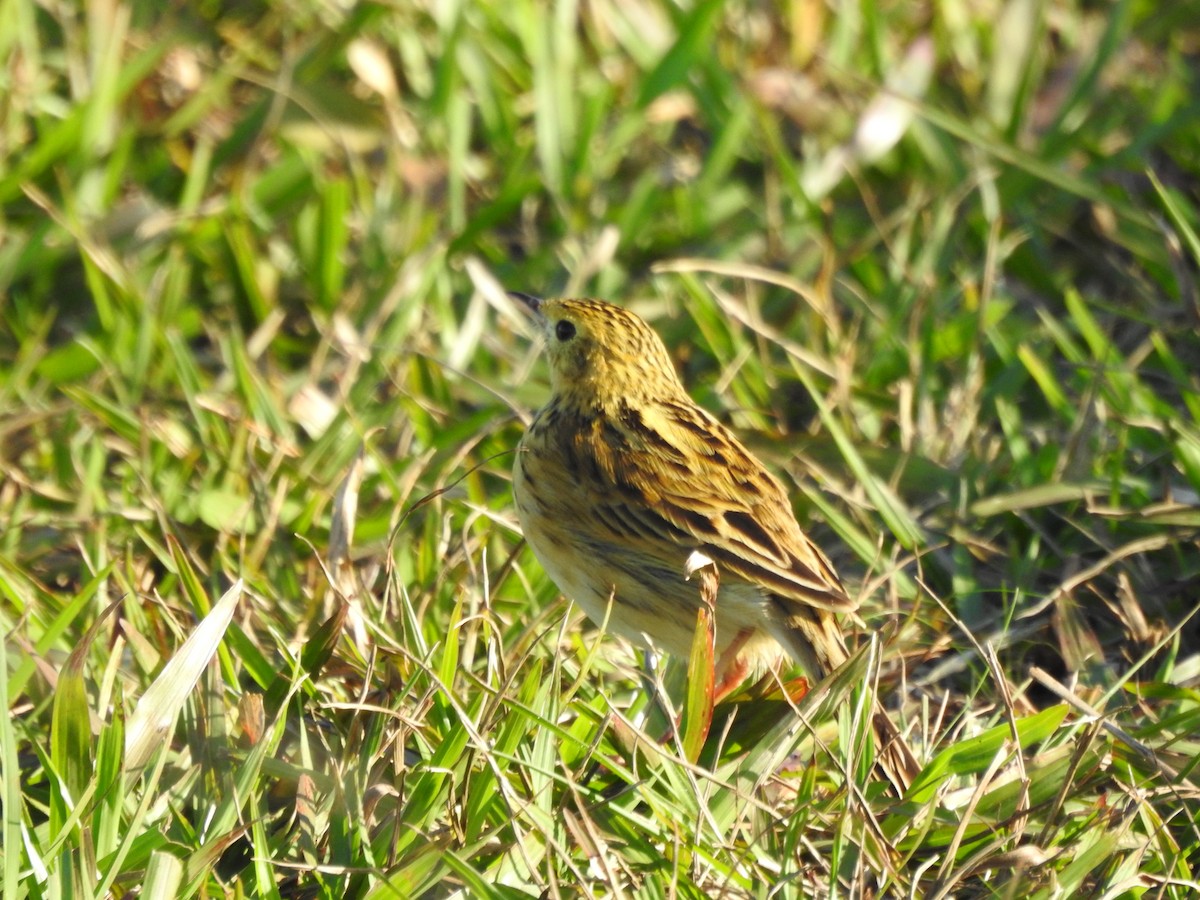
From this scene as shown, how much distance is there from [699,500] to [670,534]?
13 centimetres

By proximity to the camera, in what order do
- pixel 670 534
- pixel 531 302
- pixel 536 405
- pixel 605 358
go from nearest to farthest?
1. pixel 670 534
2. pixel 605 358
3. pixel 531 302
4. pixel 536 405

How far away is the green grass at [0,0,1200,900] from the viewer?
332 centimetres

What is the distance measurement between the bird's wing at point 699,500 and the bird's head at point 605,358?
111 mm

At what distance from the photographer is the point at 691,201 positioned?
5957 millimetres

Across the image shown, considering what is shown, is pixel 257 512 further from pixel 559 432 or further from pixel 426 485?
pixel 559 432

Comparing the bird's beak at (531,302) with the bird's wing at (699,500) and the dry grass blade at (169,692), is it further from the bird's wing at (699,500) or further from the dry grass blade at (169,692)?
the dry grass blade at (169,692)

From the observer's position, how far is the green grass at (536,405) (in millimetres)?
3318

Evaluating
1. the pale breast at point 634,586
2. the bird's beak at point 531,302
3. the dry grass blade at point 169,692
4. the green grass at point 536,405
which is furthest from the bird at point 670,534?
the dry grass blade at point 169,692

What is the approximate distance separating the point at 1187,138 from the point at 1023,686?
9.85ft

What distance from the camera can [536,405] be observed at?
514 cm

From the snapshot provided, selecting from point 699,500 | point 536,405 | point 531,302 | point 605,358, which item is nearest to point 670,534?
point 699,500

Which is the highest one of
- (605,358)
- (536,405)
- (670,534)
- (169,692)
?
(605,358)

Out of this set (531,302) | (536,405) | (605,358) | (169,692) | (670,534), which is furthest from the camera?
(536,405)

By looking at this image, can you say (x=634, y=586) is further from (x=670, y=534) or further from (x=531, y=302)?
(x=531, y=302)
